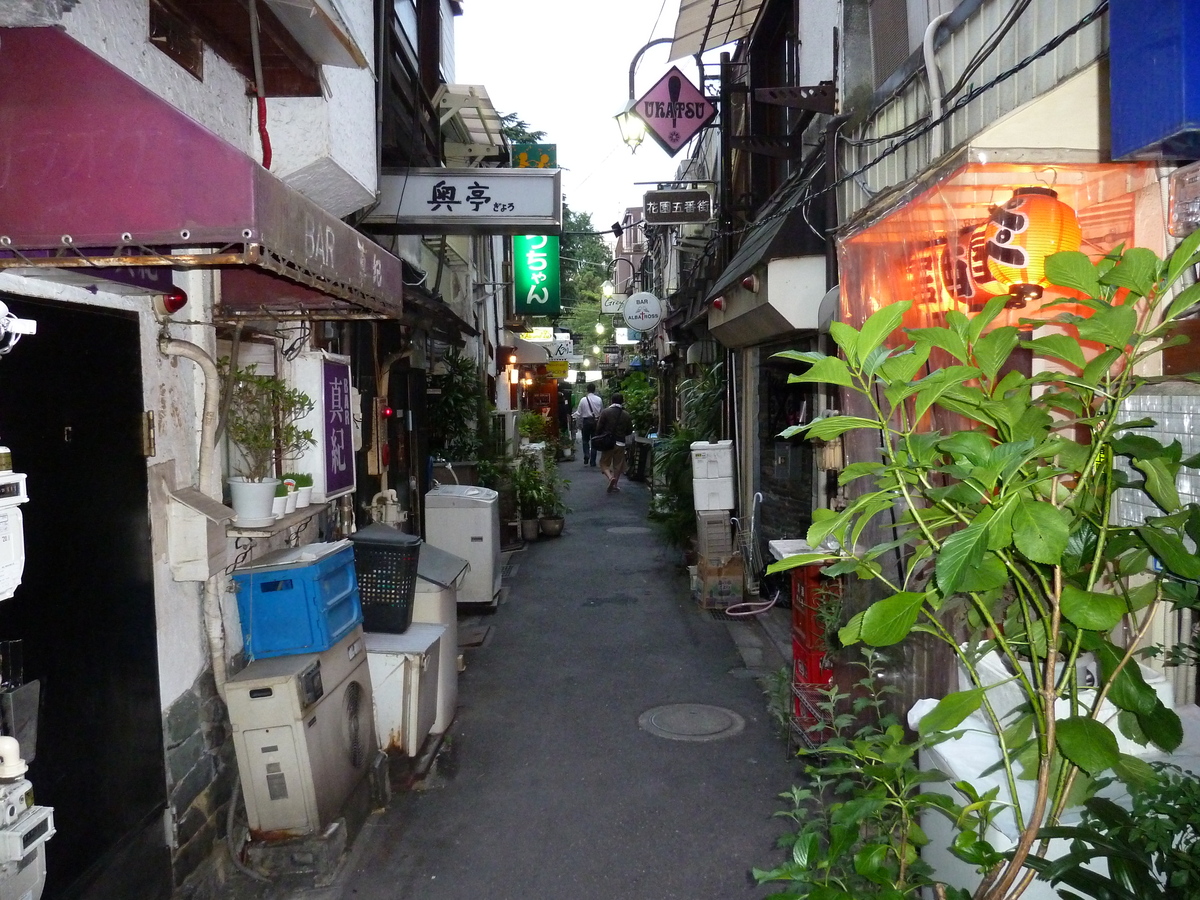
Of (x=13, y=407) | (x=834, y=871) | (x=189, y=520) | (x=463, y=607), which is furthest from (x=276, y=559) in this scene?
(x=463, y=607)

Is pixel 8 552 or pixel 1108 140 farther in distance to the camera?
pixel 1108 140

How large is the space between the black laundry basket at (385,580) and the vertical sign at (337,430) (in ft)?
1.69

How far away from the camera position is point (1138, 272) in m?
2.13

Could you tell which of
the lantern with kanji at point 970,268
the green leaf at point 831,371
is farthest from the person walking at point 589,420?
the green leaf at point 831,371

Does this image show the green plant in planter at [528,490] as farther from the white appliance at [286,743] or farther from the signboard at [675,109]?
the white appliance at [286,743]

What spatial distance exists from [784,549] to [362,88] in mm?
4295

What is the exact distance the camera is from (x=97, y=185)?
9.89 ft

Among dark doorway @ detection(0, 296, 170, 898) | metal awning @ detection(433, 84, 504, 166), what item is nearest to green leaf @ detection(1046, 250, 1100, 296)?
dark doorway @ detection(0, 296, 170, 898)

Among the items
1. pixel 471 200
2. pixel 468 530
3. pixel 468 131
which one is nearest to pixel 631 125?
pixel 468 131

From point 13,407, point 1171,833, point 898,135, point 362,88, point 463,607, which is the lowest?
point 463,607

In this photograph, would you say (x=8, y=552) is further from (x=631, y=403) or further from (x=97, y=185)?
(x=631, y=403)

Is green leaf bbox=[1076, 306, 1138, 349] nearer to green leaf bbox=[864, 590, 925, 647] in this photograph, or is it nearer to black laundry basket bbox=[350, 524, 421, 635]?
green leaf bbox=[864, 590, 925, 647]

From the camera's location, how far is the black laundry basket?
6.40 metres

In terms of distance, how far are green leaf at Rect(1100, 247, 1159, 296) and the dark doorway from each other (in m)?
3.82
